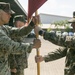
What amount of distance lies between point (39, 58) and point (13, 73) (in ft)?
2.65

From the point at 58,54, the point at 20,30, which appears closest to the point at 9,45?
the point at 20,30

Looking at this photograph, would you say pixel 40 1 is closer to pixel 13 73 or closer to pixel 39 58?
pixel 39 58

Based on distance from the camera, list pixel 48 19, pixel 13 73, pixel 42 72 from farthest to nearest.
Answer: pixel 48 19, pixel 42 72, pixel 13 73

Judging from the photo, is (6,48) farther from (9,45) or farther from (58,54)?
(58,54)

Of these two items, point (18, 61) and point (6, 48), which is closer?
point (6, 48)

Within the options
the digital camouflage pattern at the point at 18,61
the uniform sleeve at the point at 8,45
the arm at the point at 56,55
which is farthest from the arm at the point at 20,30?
the uniform sleeve at the point at 8,45

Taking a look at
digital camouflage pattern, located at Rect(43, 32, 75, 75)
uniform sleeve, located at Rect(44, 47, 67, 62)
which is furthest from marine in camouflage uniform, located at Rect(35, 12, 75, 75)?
uniform sleeve, located at Rect(44, 47, 67, 62)

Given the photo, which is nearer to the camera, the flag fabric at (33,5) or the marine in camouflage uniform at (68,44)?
the marine in camouflage uniform at (68,44)

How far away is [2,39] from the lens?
13.1 ft

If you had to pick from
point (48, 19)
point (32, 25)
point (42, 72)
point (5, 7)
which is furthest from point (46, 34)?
point (48, 19)

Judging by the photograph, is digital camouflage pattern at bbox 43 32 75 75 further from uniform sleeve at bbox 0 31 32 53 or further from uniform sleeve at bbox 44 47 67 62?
uniform sleeve at bbox 0 31 32 53

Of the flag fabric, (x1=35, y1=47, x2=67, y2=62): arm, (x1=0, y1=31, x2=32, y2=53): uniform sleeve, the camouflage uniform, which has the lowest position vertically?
the camouflage uniform

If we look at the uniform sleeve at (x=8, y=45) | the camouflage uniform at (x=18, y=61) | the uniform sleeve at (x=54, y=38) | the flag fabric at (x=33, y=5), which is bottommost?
the camouflage uniform at (x=18, y=61)

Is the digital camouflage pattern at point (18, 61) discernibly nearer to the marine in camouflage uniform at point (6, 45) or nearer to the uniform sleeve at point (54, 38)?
the uniform sleeve at point (54, 38)
